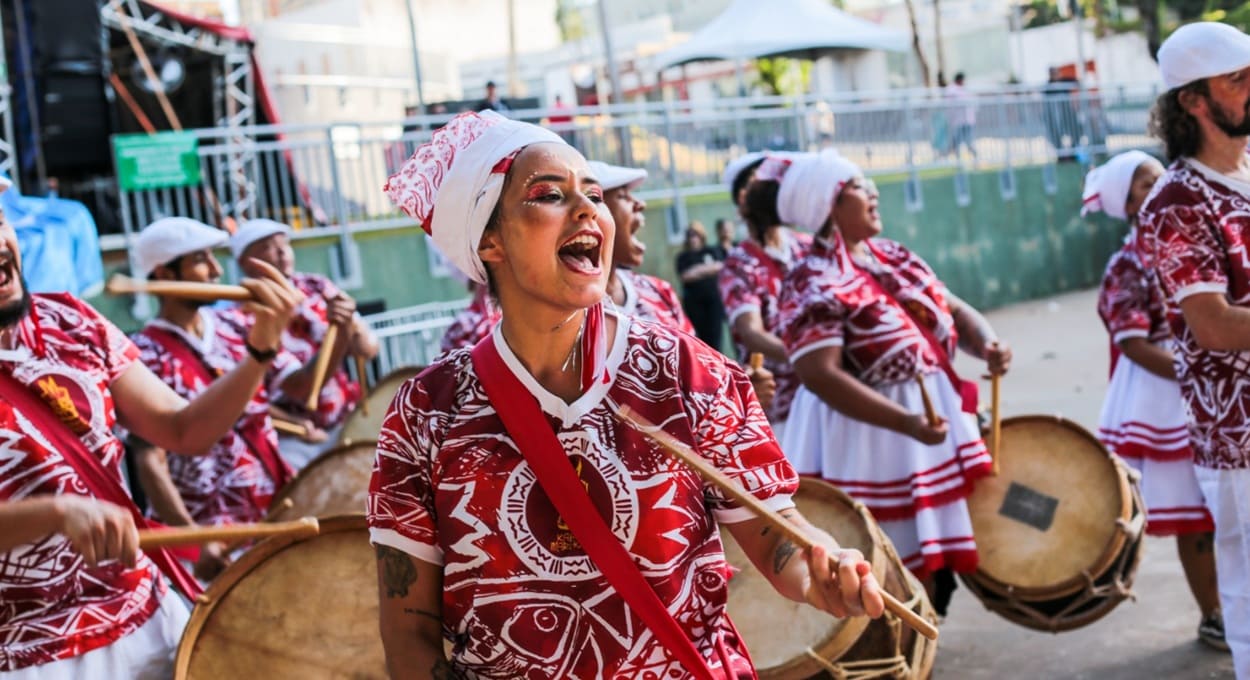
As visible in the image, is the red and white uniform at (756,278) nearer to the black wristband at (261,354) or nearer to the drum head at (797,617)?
the drum head at (797,617)

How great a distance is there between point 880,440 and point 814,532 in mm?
3151

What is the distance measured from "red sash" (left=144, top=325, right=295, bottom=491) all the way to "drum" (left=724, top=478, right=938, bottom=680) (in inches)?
96.5

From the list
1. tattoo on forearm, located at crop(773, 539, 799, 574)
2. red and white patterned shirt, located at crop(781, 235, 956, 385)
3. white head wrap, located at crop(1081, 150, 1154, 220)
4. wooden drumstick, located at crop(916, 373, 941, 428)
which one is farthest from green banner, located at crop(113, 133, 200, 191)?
tattoo on forearm, located at crop(773, 539, 799, 574)

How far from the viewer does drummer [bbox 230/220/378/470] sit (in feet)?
22.6

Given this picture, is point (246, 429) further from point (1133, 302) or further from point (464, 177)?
point (1133, 302)

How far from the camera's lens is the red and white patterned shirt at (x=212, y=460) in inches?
222

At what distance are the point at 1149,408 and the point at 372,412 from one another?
11.4 feet

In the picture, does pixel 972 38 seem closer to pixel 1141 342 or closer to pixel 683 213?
pixel 683 213

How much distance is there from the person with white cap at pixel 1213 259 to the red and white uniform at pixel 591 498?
230 cm

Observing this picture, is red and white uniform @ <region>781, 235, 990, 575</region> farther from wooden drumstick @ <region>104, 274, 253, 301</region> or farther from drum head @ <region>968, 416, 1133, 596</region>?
wooden drumstick @ <region>104, 274, 253, 301</region>

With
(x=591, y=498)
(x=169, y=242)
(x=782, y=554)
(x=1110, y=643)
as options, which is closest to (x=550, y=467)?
(x=591, y=498)

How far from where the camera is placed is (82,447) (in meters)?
3.27

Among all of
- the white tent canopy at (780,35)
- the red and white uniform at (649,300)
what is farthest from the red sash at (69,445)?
the white tent canopy at (780,35)

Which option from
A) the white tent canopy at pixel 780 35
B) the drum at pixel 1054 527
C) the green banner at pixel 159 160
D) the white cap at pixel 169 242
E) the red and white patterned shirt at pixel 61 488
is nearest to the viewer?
the red and white patterned shirt at pixel 61 488
